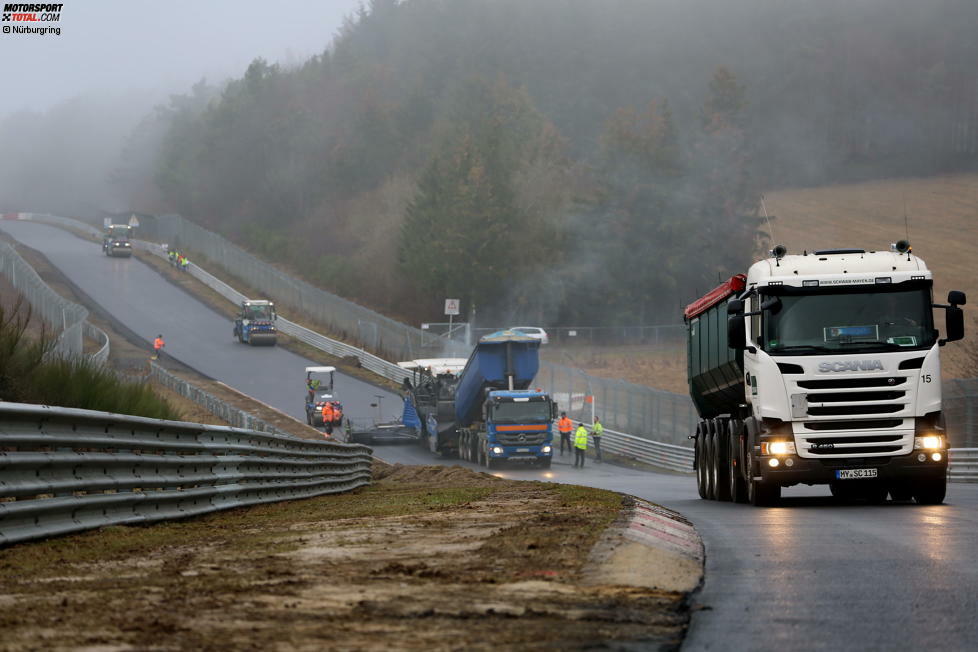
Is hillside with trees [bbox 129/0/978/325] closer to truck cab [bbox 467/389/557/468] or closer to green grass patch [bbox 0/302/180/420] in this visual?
truck cab [bbox 467/389/557/468]

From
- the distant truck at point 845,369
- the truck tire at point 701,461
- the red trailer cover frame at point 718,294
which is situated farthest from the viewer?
the truck tire at point 701,461

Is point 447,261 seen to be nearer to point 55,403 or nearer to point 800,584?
point 55,403

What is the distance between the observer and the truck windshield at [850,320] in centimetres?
1727

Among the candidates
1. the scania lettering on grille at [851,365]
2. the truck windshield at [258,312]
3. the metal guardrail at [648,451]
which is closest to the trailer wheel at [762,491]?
the scania lettering on grille at [851,365]

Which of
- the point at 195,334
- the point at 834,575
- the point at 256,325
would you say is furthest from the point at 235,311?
the point at 834,575

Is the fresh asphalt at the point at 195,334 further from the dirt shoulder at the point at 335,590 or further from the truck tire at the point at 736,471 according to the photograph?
the dirt shoulder at the point at 335,590

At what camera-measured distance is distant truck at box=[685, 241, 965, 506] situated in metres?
17.2

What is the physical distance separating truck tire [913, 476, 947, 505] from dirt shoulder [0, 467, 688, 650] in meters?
7.06

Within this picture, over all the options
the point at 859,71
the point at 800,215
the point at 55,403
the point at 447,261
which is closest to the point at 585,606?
the point at 55,403

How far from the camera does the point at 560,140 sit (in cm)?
11188

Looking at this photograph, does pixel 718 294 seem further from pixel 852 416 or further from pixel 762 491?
pixel 852 416

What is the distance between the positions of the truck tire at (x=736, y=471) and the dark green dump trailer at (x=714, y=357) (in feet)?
1.61

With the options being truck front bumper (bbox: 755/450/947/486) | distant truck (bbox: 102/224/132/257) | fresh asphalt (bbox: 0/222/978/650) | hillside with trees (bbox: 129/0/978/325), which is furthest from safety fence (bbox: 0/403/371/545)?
distant truck (bbox: 102/224/132/257)

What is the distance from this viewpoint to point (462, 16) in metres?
149
